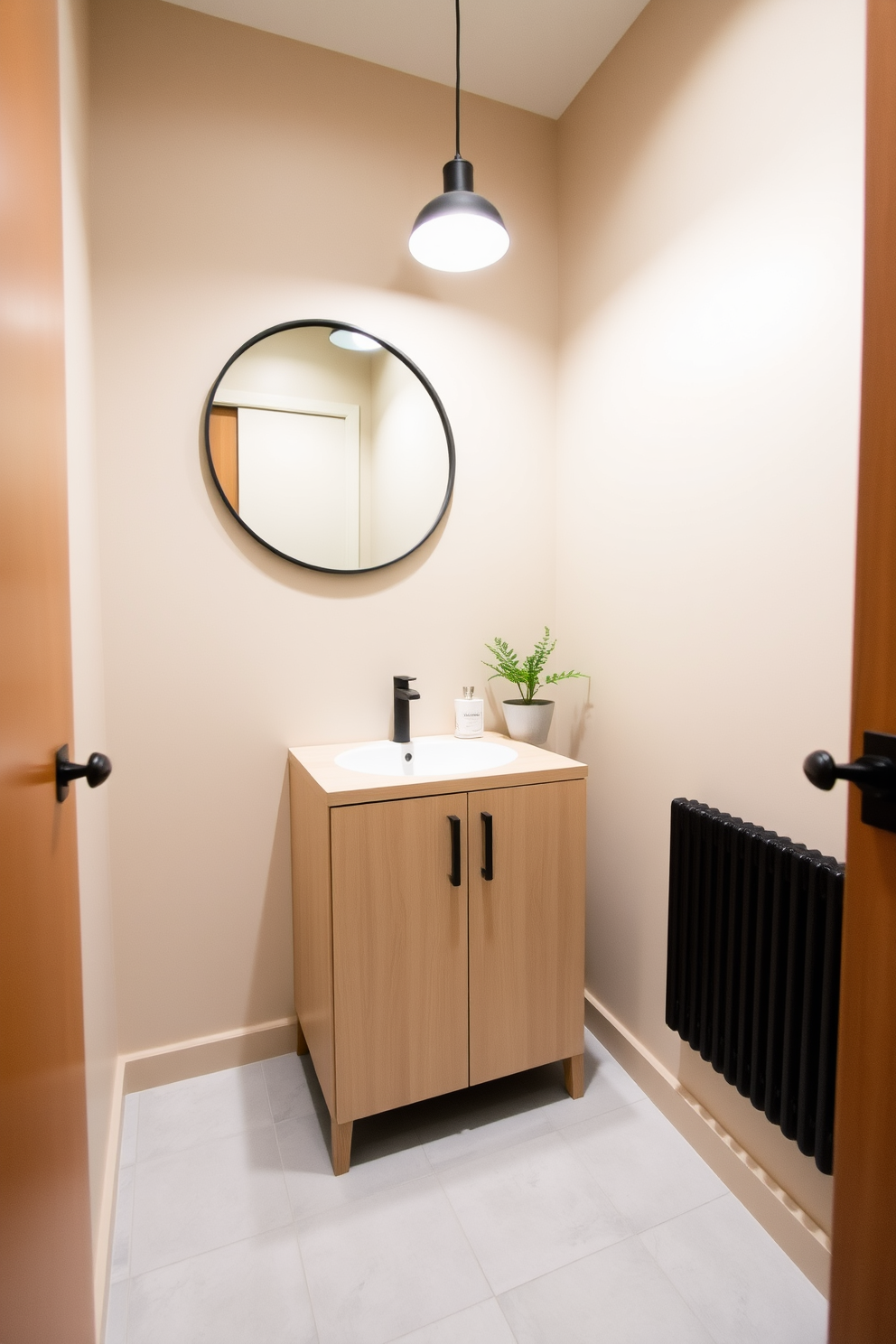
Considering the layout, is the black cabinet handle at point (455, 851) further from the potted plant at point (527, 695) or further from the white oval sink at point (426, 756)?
the potted plant at point (527, 695)

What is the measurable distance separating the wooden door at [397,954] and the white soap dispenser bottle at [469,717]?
45 cm

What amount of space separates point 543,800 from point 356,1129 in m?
0.90

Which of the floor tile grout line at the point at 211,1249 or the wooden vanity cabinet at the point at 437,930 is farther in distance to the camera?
the wooden vanity cabinet at the point at 437,930

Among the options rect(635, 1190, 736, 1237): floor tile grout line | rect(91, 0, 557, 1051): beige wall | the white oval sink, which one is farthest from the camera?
the white oval sink

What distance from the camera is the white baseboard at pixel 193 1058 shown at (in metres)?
1.63

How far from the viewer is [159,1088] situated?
1.72 m

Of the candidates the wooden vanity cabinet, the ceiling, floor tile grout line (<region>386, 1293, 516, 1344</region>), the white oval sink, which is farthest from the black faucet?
the ceiling

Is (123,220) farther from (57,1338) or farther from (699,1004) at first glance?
(699,1004)

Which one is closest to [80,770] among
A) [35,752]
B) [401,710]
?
[35,752]

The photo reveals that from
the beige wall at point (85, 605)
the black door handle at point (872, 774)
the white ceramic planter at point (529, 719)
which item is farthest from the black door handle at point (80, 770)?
the white ceramic planter at point (529, 719)

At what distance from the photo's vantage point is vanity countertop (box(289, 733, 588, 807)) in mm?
1396

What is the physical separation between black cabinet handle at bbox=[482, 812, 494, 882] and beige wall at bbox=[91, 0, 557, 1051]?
1.74ft

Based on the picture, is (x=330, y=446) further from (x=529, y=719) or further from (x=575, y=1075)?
(x=575, y=1075)

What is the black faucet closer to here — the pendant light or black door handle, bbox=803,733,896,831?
the pendant light
